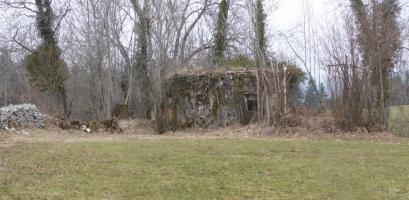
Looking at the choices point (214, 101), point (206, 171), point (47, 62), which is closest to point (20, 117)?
point (214, 101)

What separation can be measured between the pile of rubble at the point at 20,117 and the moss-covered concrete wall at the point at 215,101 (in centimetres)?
418

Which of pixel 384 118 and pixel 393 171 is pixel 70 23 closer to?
pixel 384 118

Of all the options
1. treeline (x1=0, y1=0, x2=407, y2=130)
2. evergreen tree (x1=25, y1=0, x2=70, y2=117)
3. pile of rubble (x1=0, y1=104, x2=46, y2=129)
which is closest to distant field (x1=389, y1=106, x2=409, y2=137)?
treeline (x1=0, y1=0, x2=407, y2=130)

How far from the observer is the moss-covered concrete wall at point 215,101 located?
15617mm

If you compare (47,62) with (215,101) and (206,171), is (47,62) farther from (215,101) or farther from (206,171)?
(206,171)

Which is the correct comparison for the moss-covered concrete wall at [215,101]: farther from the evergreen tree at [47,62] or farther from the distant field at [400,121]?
the evergreen tree at [47,62]

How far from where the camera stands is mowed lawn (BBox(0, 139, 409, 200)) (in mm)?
5836

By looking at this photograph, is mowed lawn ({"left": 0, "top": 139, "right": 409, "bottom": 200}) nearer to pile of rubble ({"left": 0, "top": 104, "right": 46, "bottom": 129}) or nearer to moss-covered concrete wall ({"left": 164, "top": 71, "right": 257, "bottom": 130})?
pile of rubble ({"left": 0, "top": 104, "right": 46, "bottom": 129})

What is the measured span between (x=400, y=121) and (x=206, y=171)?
7.80 m

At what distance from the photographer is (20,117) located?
574 inches

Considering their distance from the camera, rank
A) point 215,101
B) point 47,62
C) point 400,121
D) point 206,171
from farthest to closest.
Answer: point 47,62, point 215,101, point 400,121, point 206,171

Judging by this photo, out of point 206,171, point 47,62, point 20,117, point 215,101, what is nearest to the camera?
point 206,171

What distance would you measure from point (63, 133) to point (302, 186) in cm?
1006

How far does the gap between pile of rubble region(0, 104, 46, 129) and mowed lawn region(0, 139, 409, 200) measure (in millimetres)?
4115
